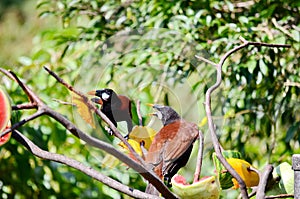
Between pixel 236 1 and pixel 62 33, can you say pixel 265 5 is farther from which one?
pixel 62 33

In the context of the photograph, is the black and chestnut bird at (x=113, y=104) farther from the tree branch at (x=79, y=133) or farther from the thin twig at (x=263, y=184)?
the thin twig at (x=263, y=184)

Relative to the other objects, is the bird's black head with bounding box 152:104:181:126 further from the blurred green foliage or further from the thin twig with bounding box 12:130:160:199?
the blurred green foliage

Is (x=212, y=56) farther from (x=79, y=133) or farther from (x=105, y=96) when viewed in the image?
(x=79, y=133)

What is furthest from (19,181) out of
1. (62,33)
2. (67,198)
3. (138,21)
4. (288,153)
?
(288,153)

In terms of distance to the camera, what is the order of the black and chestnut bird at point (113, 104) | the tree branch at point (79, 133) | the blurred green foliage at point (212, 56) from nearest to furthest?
1. the tree branch at point (79, 133)
2. the black and chestnut bird at point (113, 104)
3. the blurred green foliage at point (212, 56)

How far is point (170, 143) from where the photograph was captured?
2.08 ft

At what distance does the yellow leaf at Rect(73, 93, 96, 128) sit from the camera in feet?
2.04

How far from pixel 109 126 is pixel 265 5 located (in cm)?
114

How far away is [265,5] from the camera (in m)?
1.68

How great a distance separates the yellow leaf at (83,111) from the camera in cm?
62

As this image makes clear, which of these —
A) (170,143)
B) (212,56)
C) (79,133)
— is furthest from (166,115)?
(212,56)

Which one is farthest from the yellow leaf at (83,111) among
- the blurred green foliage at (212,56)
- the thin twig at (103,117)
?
the blurred green foliage at (212,56)

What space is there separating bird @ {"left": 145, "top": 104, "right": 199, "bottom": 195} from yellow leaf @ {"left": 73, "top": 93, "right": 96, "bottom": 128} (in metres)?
0.06

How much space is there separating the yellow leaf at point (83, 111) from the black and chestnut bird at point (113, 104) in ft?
0.04
